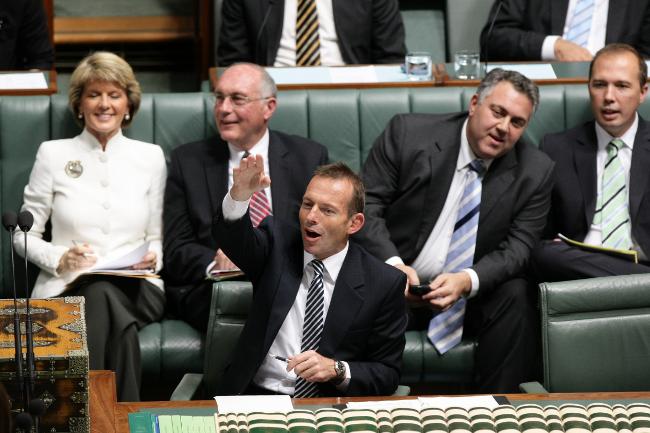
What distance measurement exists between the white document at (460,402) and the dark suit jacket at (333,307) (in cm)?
51

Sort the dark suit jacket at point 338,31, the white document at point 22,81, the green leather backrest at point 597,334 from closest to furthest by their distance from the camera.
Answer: the green leather backrest at point 597,334, the white document at point 22,81, the dark suit jacket at point 338,31

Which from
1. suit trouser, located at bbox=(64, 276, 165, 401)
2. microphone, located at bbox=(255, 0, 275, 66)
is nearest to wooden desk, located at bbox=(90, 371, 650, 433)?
suit trouser, located at bbox=(64, 276, 165, 401)

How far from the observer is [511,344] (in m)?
3.35

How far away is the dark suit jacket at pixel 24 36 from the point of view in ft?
13.9

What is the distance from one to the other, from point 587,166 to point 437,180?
1.60ft

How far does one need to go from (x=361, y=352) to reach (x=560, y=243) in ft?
2.83

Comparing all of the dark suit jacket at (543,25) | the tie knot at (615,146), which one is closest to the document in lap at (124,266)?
the tie knot at (615,146)

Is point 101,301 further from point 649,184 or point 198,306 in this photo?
point 649,184

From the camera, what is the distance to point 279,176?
3566 millimetres

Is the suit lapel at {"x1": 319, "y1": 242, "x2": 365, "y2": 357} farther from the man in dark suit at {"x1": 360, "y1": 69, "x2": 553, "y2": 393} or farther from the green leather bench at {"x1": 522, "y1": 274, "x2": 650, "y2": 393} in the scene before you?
the man in dark suit at {"x1": 360, "y1": 69, "x2": 553, "y2": 393}

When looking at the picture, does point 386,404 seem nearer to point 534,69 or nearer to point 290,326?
point 290,326

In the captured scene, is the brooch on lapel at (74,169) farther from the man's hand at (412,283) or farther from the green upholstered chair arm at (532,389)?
the green upholstered chair arm at (532,389)

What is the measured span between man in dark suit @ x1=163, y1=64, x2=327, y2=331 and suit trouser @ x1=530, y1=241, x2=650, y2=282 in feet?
2.43

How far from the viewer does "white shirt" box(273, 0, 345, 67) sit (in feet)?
14.4
